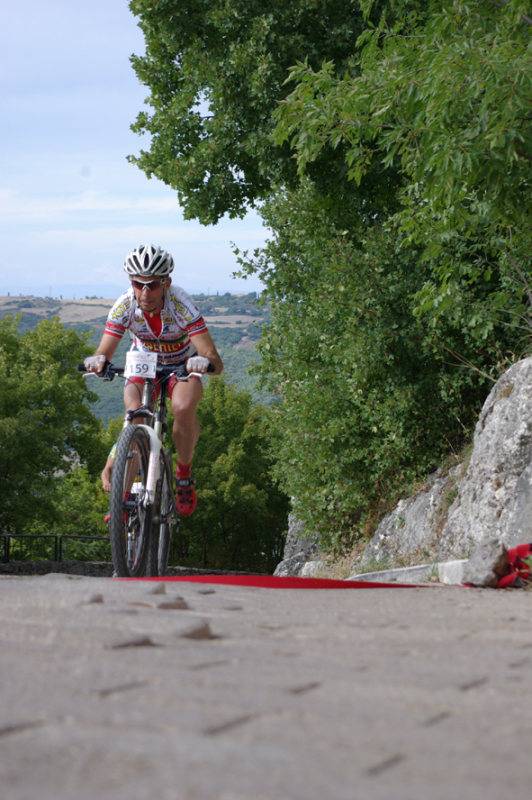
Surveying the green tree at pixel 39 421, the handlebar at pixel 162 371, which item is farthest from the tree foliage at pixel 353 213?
the green tree at pixel 39 421

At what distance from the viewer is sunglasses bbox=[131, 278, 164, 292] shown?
8148 mm

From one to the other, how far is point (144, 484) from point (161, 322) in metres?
1.27

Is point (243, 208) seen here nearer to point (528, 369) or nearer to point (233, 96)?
point (233, 96)

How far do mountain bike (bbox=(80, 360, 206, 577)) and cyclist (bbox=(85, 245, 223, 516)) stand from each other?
0.10 m

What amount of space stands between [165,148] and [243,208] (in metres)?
1.89

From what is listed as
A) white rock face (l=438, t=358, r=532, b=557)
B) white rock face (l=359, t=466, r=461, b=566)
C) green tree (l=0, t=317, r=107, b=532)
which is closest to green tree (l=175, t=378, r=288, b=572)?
green tree (l=0, t=317, r=107, b=532)

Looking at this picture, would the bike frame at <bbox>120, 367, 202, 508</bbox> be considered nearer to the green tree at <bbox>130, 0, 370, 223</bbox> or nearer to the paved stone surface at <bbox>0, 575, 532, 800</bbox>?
the paved stone surface at <bbox>0, 575, 532, 800</bbox>

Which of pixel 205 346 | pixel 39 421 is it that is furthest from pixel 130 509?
pixel 39 421

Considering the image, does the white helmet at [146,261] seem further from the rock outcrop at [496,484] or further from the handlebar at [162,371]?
the rock outcrop at [496,484]

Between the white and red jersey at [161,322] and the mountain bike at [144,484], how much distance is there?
0.16 meters

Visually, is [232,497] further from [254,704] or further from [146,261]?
[254,704]

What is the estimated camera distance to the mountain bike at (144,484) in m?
7.64

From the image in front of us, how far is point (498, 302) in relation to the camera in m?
13.4

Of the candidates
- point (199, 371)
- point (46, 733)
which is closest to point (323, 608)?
point (46, 733)
